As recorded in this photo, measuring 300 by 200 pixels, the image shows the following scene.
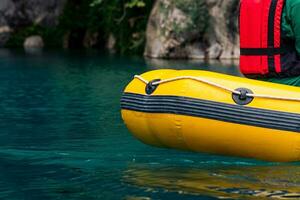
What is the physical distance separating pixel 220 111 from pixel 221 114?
0.02 metres

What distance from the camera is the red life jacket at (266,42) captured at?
17.9 ft

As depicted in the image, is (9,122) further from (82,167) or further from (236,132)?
(236,132)

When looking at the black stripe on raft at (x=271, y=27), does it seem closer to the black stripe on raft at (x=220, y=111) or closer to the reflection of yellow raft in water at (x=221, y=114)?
the reflection of yellow raft in water at (x=221, y=114)

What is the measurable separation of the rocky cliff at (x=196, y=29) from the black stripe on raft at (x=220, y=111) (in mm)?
14831

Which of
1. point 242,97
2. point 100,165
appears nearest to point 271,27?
point 242,97

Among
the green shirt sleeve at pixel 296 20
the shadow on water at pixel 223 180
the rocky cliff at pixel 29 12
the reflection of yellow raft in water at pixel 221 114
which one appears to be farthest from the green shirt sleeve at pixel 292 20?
the rocky cliff at pixel 29 12

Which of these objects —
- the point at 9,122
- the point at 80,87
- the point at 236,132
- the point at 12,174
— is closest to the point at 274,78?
the point at 236,132

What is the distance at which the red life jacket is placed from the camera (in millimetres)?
5457

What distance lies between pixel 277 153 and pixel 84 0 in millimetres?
22808

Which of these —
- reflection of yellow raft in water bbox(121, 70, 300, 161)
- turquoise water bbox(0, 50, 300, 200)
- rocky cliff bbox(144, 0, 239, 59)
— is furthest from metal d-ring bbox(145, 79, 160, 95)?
rocky cliff bbox(144, 0, 239, 59)

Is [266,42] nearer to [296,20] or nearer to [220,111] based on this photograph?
[296,20]

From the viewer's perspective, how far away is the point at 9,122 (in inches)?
310

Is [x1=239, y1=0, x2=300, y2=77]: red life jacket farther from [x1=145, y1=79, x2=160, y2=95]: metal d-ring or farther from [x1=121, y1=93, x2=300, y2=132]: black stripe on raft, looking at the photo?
[x1=145, y1=79, x2=160, y2=95]: metal d-ring

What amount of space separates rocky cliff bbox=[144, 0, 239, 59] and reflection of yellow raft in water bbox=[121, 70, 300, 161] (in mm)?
14756
